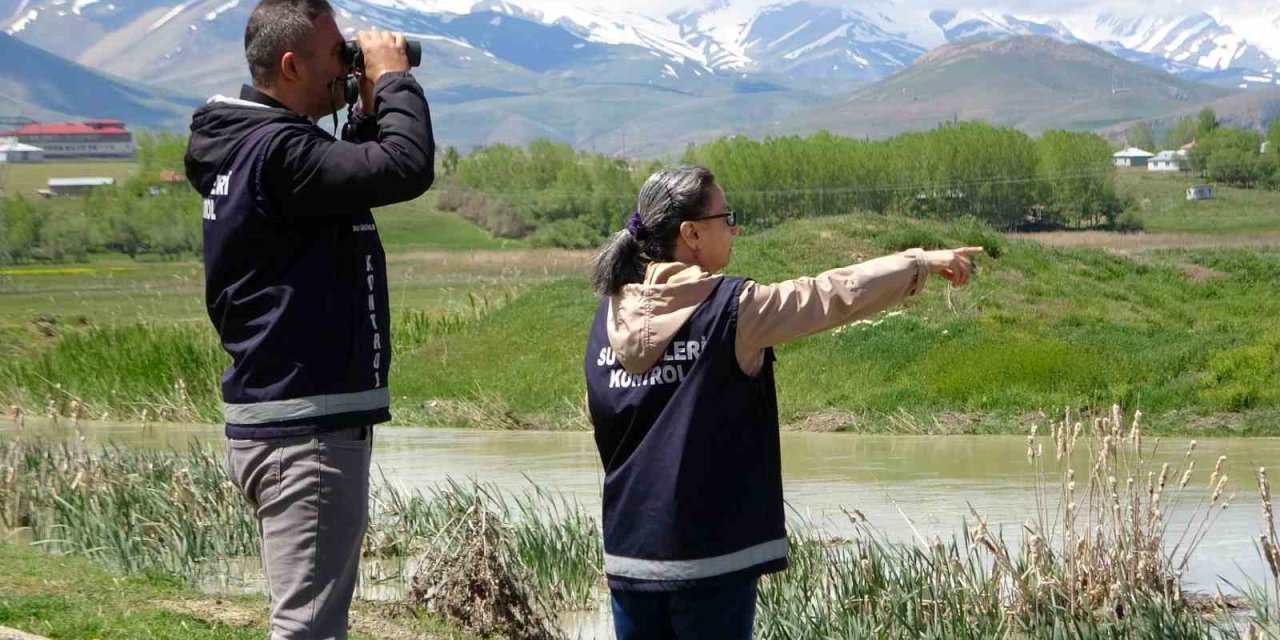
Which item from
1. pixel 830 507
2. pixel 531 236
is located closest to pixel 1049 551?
pixel 830 507

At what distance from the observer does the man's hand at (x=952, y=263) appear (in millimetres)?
4000

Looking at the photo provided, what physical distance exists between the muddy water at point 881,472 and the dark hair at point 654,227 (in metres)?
3.72

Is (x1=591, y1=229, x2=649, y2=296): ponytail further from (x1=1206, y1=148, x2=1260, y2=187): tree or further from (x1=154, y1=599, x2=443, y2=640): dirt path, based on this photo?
(x1=1206, y1=148, x2=1260, y2=187): tree

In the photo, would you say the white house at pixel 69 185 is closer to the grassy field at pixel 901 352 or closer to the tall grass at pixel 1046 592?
the grassy field at pixel 901 352

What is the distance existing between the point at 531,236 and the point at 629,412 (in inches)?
3879

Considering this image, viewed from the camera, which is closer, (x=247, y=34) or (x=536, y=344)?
(x=247, y=34)

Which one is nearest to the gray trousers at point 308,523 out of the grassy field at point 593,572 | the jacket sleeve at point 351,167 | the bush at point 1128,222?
the jacket sleeve at point 351,167

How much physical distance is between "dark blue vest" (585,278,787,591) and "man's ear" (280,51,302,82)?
3.60 ft

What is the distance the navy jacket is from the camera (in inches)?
161

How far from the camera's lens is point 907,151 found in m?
107

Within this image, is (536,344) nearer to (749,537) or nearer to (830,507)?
(830,507)

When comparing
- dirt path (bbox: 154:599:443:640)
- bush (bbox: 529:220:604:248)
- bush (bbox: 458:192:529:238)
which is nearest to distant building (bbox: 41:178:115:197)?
bush (bbox: 458:192:529:238)

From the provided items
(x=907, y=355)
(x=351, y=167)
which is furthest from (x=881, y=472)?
(x=351, y=167)

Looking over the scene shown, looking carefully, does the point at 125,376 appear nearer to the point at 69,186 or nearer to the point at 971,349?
the point at 971,349
